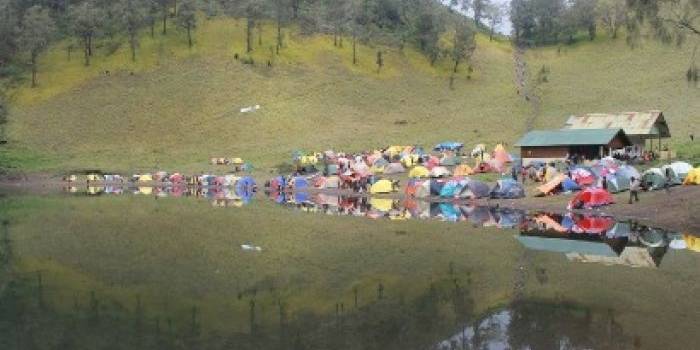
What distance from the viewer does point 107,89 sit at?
96.0m

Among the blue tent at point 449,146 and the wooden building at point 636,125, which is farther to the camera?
the blue tent at point 449,146

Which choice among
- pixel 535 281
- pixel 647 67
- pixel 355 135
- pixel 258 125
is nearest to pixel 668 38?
pixel 535 281

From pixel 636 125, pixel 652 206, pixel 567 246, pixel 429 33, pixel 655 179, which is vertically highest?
pixel 429 33

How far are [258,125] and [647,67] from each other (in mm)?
58346

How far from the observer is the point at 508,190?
48.6 metres

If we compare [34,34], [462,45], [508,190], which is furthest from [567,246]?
[34,34]

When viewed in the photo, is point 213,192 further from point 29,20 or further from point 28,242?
point 29,20

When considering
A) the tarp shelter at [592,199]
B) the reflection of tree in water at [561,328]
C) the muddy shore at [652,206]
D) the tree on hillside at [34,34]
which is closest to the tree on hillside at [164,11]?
the tree on hillside at [34,34]

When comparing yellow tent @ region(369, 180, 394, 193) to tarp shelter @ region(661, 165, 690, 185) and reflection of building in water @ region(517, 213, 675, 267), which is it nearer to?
reflection of building in water @ region(517, 213, 675, 267)

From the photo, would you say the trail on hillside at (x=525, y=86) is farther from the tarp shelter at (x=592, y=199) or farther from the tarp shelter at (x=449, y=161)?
the tarp shelter at (x=592, y=199)

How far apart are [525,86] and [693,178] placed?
67388 mm

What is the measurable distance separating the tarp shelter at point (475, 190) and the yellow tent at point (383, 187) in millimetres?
8772

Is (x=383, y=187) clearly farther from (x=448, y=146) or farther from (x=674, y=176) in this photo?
(x=674, y=176)

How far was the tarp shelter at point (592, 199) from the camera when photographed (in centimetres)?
4150
